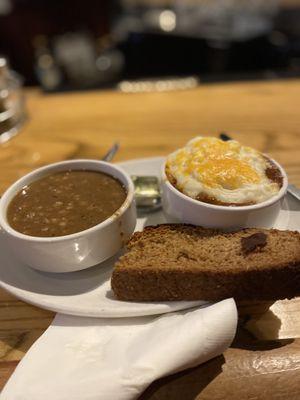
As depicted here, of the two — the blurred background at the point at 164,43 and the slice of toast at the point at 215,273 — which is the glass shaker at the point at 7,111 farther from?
the slice of toast at the point at 215,273

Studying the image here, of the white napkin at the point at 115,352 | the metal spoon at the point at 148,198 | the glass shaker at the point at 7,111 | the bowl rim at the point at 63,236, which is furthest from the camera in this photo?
the glass shaker at the point at 7,111

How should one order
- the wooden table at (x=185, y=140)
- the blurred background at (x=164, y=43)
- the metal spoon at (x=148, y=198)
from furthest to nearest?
the blurred background at (x=164, y=43)
the metal spoon at (x=148, y=198)
the wooden table at (x=185, y=140)

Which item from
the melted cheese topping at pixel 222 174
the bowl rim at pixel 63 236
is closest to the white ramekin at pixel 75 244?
the bowl rim at pixel 63 236

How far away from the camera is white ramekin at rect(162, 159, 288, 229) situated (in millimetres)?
1412

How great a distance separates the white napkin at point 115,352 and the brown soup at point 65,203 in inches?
13.2

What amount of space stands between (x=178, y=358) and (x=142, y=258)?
357mm

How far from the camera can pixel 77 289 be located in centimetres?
137

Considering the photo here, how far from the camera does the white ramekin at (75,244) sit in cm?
132

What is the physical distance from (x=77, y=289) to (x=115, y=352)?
0.95 feet

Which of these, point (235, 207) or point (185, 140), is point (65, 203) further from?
point (185, 140)

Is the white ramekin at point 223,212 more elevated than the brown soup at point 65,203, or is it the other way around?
the brown soup at point 65,203

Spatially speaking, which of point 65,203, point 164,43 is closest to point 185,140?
point 65,203

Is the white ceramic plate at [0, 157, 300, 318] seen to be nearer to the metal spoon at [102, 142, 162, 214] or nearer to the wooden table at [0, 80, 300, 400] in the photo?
the wooden table at [0, 80, 300, 400]

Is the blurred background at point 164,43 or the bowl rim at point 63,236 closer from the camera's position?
the bowl rim at point 63,236
